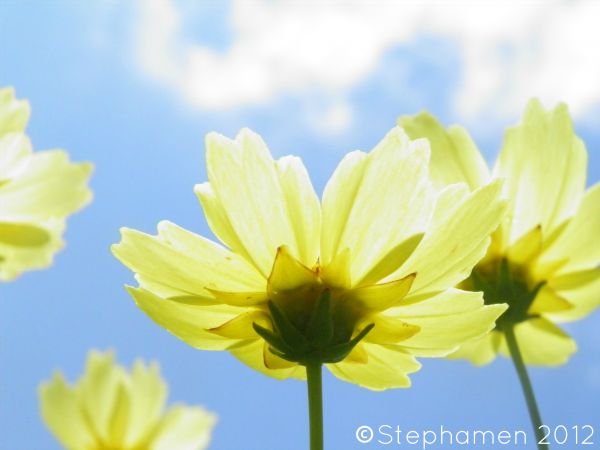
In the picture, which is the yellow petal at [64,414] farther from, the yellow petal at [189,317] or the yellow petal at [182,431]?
the yellow petal at [189,317]

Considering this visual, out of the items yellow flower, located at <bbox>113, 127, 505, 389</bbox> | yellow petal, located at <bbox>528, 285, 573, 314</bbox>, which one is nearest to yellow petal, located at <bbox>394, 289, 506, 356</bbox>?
yellow flower, located at <bbox>113, 127, 505, 389</bbox>

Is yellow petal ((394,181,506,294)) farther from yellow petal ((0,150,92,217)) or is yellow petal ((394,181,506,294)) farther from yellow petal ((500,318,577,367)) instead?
yellow petal ((500,318,577,367))

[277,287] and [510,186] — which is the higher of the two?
[510,186]

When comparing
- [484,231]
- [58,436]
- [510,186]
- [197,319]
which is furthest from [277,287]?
[510,186]

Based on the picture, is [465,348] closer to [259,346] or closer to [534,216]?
[534,216]

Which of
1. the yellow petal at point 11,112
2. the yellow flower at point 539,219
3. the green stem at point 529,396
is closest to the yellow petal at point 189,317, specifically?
the yellow petal at point 11,112

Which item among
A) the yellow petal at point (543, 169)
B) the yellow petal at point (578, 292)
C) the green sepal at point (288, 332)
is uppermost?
the yellow petal at point (543, 169)

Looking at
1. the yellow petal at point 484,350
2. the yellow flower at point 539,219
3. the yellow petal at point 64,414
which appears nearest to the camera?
the yellow petal at point 64,414
